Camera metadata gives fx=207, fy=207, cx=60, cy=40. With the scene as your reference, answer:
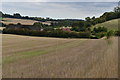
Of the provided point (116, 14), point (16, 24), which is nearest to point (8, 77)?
point (16, 24)

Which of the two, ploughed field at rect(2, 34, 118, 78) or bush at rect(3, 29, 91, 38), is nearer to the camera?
ploughed field at rect(2, 34, 118, 78)

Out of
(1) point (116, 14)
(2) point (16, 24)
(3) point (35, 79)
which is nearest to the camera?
(3) point (35, 79)

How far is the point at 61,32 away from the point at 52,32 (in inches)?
97.1

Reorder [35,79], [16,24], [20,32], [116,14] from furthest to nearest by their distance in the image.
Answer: [116,14] < [16,24] < [20,32] < [35,79]

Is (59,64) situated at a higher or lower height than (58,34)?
lower

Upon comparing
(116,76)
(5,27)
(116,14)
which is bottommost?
(116,76)

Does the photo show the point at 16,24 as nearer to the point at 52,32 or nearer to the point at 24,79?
the point at 52,32

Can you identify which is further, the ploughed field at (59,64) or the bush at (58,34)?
the bush at (58,34)

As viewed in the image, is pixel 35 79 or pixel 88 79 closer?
pixel 35 79

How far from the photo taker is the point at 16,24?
68062mm

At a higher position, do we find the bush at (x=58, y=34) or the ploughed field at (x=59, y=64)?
the bush at (x=58, y=34)

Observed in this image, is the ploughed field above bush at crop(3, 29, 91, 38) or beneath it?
beneath

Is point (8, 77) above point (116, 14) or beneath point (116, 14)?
beneath

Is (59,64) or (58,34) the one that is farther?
(58,34)
